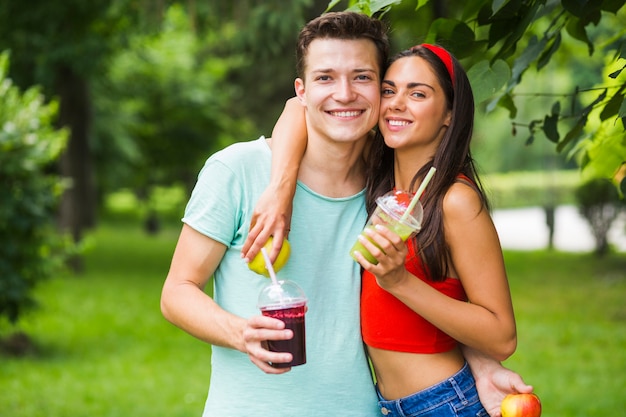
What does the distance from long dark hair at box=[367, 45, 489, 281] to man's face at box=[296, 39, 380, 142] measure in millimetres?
132

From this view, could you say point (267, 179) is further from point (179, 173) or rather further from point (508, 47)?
point (179, 173)

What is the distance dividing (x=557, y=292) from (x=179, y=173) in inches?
654

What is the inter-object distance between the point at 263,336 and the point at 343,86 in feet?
3.02

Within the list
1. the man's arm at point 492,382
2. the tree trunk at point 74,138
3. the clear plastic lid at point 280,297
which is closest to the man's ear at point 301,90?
the clear plastic lid at point 280,297

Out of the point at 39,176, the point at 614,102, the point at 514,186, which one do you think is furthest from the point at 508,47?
the point at 514,186

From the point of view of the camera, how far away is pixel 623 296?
1349 centimetres

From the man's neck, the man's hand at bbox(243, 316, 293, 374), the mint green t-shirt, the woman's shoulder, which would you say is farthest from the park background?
the man's hand at bbox(243, 316, 293, 374)

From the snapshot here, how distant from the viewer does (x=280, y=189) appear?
2.60m

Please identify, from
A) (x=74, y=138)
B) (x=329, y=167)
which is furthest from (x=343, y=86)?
(x=74, y=138)

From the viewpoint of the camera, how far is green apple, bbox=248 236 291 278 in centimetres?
246

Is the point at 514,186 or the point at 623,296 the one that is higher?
the point at 623,296

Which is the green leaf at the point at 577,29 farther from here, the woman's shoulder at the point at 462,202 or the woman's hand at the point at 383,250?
the woman's hand at the point at 383,250

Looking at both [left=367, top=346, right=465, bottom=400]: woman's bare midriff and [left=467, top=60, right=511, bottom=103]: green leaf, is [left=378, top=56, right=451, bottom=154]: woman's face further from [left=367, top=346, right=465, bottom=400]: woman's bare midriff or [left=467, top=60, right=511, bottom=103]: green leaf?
[left=367, top=346, right=465, bottom=400]: woman's bare midriff

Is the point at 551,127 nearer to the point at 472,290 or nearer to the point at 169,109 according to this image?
the point at 472,290
